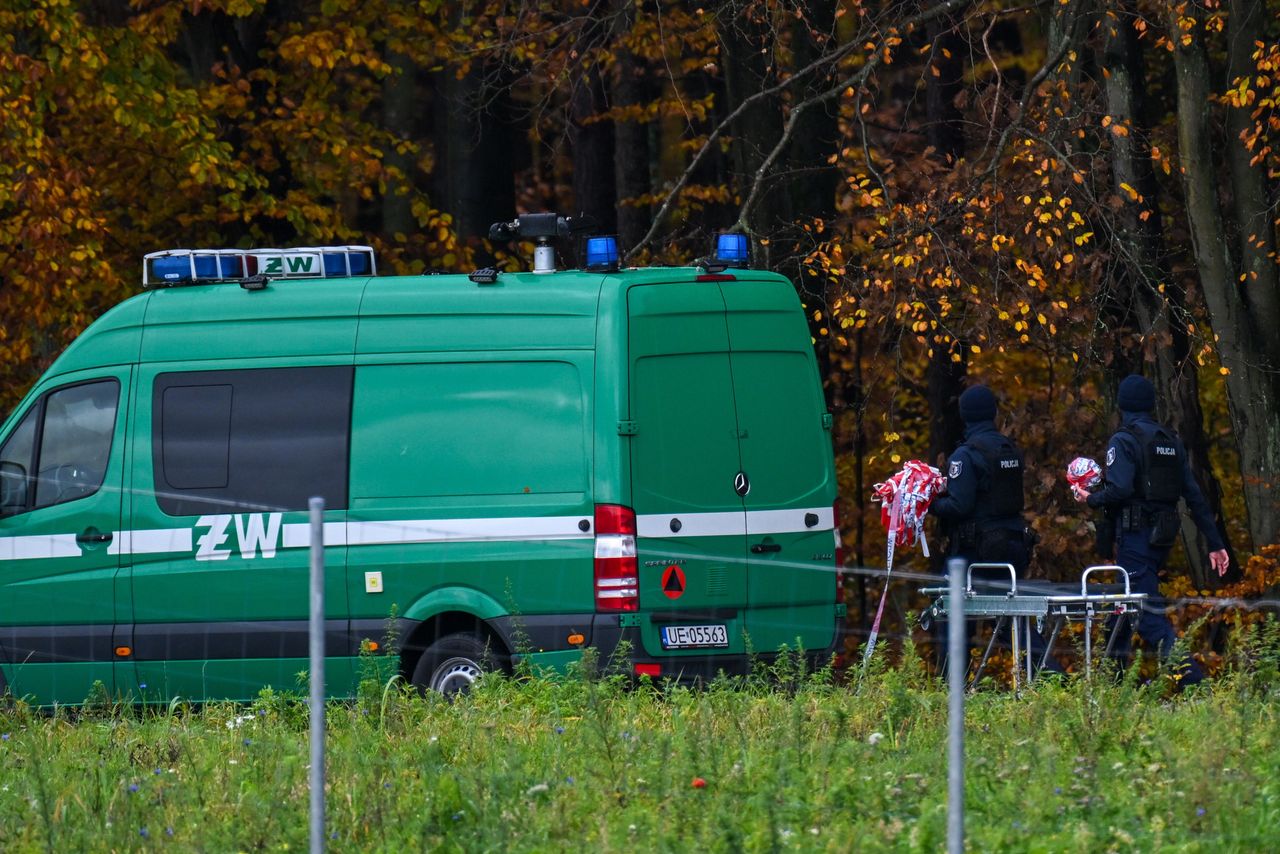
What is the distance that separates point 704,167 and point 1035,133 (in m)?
7.98

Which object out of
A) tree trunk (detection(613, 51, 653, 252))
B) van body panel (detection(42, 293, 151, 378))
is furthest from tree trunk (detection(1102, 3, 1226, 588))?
van body panel (detection(42, 293, 151, 378))

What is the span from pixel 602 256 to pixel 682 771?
11.2 feet

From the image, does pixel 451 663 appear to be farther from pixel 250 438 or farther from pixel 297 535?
pixel 250 438

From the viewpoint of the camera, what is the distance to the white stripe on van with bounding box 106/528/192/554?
955 cm

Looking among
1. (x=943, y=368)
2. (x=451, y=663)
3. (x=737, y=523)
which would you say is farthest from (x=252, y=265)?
(x=943, y=368)

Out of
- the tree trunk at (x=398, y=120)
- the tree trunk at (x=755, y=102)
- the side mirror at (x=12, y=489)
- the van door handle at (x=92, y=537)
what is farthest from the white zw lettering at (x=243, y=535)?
the tree trunk at (x=398, y=120)

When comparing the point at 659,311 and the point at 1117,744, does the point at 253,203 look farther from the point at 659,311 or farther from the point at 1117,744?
the point at 1117,744

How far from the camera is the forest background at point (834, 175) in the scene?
43.7ft

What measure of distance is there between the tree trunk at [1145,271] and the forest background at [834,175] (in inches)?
1.1

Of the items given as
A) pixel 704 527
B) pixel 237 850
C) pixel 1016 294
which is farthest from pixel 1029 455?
pixel 237 850

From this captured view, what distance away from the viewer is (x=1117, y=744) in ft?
22.8

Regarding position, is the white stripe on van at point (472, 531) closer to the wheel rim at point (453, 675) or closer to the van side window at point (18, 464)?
the van side window at point (18, 464)

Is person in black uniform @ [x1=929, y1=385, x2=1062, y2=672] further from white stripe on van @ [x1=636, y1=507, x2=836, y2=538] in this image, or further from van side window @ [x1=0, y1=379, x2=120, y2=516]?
van side window @ [x1=0, y1=379, x2=120, y2=516]

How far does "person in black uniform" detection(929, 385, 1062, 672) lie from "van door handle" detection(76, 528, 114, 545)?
14.1ft
